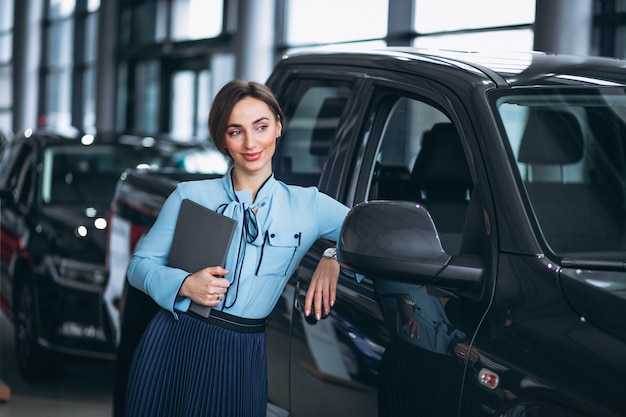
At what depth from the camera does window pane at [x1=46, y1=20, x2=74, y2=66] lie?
26.0 metres

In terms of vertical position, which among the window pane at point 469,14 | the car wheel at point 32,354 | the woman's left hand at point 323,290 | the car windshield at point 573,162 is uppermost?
the window pane at point 469,14

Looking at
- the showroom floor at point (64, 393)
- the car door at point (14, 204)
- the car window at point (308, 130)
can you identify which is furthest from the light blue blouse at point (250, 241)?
the car door at point (14, 204)

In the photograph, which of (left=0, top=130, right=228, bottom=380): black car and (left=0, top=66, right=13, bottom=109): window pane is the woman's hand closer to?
(left=0, top=130, right=228, bottom=380): black car

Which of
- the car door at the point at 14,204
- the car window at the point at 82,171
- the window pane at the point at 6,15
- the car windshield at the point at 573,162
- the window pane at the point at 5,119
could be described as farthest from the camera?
the window pane at the point at 6,15

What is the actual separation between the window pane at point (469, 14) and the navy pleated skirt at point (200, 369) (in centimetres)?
799

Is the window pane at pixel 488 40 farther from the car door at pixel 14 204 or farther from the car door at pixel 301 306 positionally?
the car door at pixel 301 306

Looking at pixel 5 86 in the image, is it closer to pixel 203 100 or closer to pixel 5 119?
pixel 5 119

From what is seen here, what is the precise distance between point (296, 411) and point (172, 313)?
1.98 feet

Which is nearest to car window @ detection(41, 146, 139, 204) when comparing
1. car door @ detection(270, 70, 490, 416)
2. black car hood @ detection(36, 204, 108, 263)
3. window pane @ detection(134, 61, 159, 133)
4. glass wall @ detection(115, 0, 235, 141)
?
black car hood @ detection(36, 204, 108, 263)

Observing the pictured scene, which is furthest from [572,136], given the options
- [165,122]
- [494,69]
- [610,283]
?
[165,122]

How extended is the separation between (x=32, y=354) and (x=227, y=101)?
4491mm

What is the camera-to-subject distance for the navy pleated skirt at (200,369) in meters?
2.80

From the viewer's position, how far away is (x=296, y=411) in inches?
127

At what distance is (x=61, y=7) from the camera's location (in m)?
26.4
